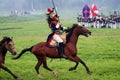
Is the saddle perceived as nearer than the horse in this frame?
No

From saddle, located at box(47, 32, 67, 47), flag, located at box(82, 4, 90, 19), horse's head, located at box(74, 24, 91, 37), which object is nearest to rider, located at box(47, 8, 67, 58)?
saddle, located at box(47, 32, 67, 47)

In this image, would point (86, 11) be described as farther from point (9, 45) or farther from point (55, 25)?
point (9, 45)

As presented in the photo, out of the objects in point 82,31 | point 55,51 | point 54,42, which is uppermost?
point 82,31

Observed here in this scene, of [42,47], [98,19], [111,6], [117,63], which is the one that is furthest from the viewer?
[111,6]

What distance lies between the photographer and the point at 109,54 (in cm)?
1778

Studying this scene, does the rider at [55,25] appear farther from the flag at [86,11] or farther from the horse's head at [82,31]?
the flag at [86,11]

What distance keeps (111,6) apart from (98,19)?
62.4 metres

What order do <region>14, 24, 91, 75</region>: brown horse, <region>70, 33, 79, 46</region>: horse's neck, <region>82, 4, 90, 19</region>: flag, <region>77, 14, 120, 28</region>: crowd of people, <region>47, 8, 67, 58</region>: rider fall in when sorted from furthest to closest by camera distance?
<region>82, 4, 90, 19</region>: flag → <region>77, 14, 120, 28</region>: crowd of people → <region>70, 33, 79, 46</region>: horse's neck → <region>47, 8, 67, 58</region>: rider → <region>14, 24, 91, 75</region>: brown horse

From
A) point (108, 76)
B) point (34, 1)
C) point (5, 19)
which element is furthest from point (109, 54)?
point (34, 1)

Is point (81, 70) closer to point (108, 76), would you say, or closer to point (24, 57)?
point (108, 76)

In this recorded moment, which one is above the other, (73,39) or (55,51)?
(73,39)

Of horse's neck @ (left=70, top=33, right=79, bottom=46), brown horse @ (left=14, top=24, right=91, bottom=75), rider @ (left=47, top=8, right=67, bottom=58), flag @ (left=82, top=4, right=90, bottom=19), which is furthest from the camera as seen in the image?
flag @ (left=82, top=4, right=90, bottom=19)

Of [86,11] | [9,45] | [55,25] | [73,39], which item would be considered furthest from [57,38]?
[86,11]

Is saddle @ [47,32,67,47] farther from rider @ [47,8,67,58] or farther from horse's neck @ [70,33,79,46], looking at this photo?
horse's neck @ [70,33,79,46]
